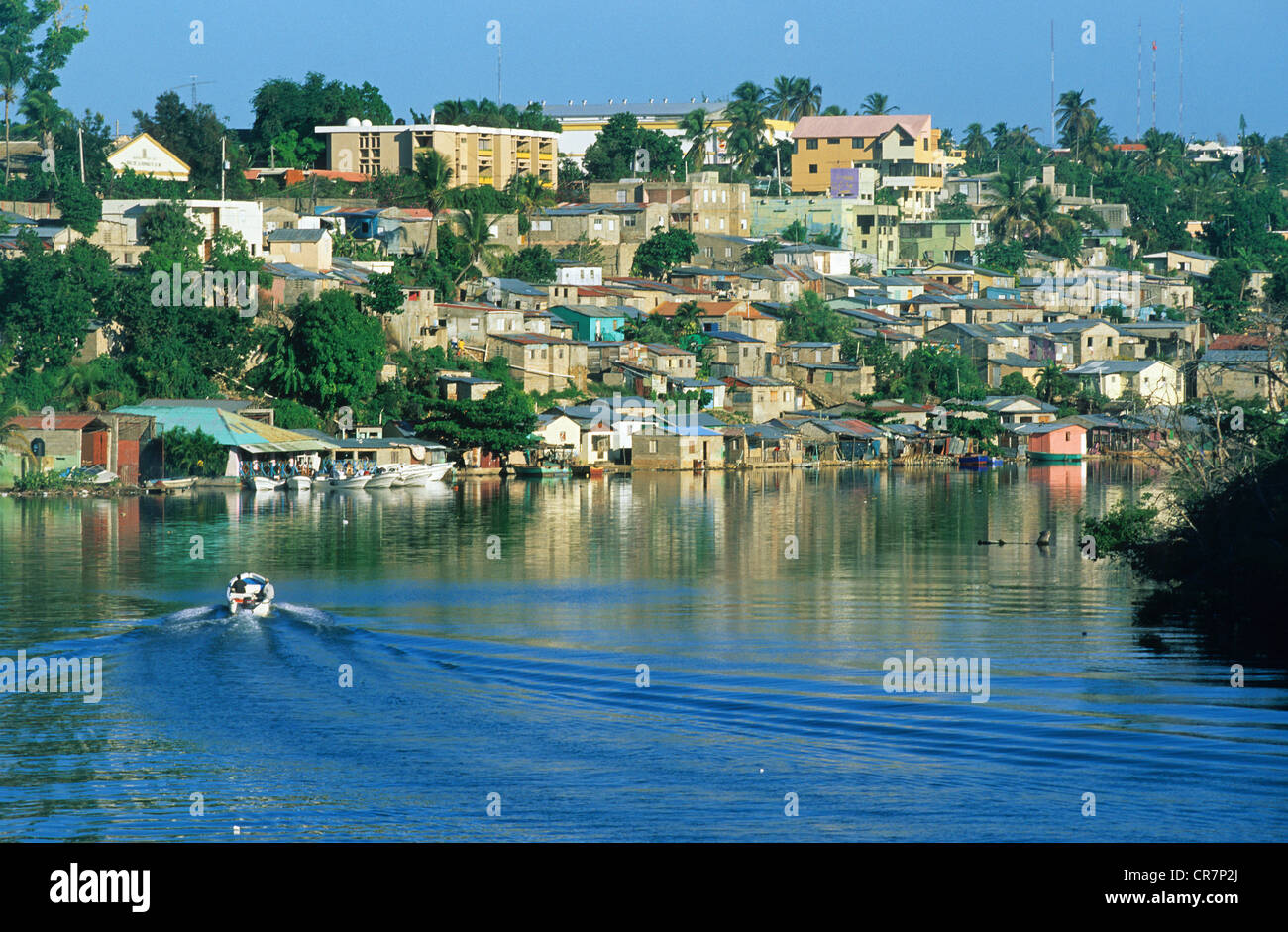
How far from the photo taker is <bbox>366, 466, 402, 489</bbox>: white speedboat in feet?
176

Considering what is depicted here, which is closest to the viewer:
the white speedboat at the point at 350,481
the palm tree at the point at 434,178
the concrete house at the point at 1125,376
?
the white speedboat at the point at 350,481

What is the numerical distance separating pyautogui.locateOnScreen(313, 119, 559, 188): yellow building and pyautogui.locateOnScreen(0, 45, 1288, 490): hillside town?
17 cm

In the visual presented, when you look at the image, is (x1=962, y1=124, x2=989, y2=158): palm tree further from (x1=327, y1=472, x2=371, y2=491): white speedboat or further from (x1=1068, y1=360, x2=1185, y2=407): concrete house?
(x1=327, y1=472, x2=371, y2=491): white speedboat

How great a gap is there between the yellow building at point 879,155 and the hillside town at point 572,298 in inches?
7.6

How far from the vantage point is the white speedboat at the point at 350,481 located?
53406 mm

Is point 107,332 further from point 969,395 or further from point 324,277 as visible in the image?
point 969,395

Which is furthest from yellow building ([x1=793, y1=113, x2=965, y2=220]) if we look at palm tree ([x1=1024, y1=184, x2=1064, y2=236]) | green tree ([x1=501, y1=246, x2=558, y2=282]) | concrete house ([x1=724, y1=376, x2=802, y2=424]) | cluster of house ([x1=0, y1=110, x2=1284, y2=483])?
concrete house ([x1=724, y1=376, x2=802, y2=424])

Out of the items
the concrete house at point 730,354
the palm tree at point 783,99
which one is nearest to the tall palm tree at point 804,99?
the palm tree at point 783,99

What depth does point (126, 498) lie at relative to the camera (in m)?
48.1

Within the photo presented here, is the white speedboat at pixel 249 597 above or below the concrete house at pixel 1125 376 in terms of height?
below

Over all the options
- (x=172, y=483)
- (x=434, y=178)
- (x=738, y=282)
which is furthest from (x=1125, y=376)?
(x=172, y=483)

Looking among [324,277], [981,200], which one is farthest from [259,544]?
[981,200]

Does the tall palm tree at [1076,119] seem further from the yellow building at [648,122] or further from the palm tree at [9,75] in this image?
the palm tree at [9,75]

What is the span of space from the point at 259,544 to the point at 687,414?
27.6m
